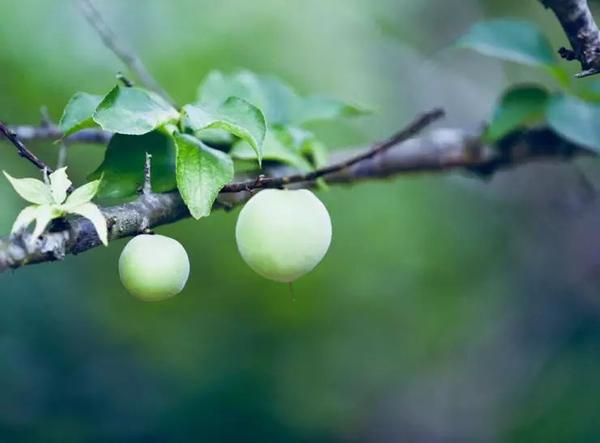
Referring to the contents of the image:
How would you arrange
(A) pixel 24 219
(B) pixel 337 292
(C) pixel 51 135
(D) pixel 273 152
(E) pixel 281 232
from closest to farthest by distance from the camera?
(A) pixel 24 219 < (E) pixel 281 232 < (D) pixel 273 152 < (C) pixel 51 135 < (B) pixel 337 292

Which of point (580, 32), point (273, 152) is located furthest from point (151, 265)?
point (580, 32)

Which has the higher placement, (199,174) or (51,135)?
(51,135)

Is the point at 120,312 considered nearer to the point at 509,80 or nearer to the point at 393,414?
the point at 393,414

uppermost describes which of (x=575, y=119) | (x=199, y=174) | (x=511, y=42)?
(x=511, y=42)

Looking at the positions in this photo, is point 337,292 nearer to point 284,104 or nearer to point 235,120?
point 284,104

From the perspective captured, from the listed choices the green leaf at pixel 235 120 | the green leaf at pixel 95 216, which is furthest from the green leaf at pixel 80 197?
the green leaf at pixel 235 120

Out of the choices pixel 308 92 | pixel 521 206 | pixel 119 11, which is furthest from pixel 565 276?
pixel 119 11
